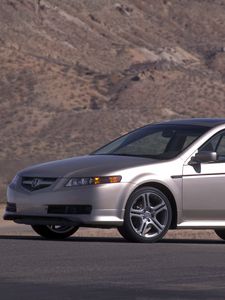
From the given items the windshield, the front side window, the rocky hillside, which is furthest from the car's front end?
the rocky hillside

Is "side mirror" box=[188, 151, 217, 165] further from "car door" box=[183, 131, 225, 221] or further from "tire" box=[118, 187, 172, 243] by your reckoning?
"tire" box=[118, 187, 172, 243]

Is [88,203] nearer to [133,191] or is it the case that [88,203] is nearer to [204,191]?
[133,191]

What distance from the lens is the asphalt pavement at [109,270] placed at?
9.41 meters

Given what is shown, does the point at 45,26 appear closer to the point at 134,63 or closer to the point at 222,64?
the point at 134,63

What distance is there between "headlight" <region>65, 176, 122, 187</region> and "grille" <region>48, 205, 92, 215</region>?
28cm

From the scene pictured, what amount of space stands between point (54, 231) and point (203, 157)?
7.34ft

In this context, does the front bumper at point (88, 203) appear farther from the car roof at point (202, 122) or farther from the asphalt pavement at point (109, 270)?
the car roof at point (202, 122)

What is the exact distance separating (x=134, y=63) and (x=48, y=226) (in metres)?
71.0

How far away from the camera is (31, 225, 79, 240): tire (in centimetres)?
1570

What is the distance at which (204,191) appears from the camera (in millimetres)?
15078

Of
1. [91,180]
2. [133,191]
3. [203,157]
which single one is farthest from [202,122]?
[91,180]

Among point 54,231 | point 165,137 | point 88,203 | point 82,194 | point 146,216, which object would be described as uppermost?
point 165,137

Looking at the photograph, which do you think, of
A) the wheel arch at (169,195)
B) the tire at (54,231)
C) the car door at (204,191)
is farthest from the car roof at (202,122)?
the tire at (54,231)

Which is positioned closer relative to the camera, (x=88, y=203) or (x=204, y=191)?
(x=88, y=203)
